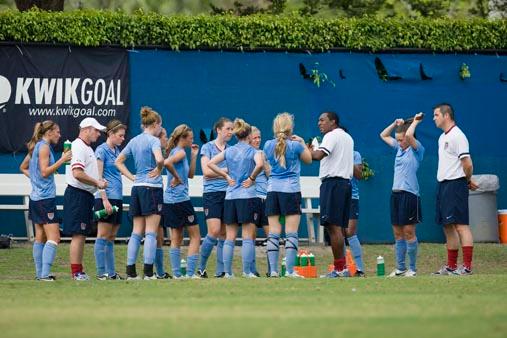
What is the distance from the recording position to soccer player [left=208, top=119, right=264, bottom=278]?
1809 cm

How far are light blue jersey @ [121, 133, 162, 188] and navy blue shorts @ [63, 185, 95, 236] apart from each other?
2.26ft

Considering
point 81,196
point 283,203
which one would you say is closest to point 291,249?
point 283,203

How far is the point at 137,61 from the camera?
78.1 ft

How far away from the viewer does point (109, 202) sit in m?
17.8

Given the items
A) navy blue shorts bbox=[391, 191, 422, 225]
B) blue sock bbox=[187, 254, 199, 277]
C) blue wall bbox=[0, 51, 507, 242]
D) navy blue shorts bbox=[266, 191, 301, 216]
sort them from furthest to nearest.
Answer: blue wall bbox=[0, 51, 507, 242], navy blue shorts bbox=[391, 191, 422, 225], blue sock bbox=[187, 254, 199, 277], navy blue shorts bbox=[266, 191, 301, 216]

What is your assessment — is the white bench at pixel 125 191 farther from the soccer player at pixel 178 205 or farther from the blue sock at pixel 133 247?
the blue sock at pixel 133 247

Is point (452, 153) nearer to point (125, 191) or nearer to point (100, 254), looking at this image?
point (100, 254)

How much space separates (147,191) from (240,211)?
142 centimetres

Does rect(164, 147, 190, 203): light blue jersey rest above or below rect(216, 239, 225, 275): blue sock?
above

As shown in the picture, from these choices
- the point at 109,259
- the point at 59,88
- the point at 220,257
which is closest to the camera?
the point at 109,259

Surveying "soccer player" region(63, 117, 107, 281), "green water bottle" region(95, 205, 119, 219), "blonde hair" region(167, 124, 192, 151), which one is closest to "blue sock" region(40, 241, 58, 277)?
"soccer player" region(63, 117, 107, 281)

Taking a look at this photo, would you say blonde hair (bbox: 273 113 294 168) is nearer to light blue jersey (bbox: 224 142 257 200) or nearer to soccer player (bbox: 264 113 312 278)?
soccer player (bbox: 264 113 312 278)

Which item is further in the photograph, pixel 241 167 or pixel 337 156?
pixel 241 167

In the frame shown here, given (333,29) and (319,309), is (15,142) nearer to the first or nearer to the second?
(333,29)
